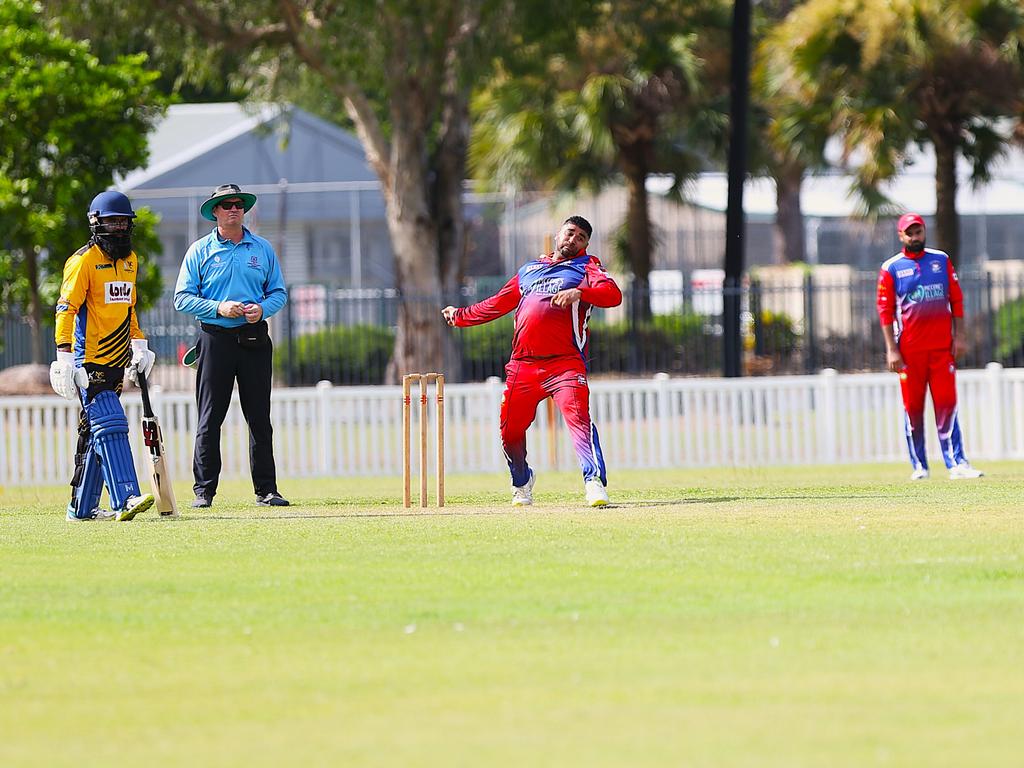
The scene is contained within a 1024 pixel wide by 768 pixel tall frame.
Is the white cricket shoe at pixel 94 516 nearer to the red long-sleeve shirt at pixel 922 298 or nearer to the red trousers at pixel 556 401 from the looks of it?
the red trousers at pixel 556 401

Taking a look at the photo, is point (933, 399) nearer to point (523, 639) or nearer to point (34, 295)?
point (523, 639)

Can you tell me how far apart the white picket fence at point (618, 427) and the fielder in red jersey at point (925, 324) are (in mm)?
4046

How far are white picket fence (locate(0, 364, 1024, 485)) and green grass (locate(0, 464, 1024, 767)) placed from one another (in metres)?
7.50

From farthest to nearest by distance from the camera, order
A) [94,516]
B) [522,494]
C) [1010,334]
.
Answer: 1. [1010,334]
2. [522,494]
3. [94,516]

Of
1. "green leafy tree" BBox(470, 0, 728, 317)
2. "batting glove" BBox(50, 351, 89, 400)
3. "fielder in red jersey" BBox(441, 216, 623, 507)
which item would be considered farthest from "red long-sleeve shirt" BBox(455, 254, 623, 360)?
"green leafy tree" BBox(470, 0, 728, 317)

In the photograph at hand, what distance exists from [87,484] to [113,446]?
436mm

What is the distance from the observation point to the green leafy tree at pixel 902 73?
30.7m

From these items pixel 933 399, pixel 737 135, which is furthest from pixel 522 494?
pixel 737 135

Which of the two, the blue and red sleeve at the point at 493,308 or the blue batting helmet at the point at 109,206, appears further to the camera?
the blue and red sleeve at the point at 493,308

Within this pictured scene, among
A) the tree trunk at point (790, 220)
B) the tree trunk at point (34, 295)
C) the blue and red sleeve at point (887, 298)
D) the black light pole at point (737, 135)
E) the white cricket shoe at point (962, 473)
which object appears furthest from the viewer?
the tree trunk at point (790, 220)

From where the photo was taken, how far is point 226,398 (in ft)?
42.8

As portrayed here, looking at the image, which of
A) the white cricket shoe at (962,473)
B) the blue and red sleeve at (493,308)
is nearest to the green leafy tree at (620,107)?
the white cricket shoe at (962,473)

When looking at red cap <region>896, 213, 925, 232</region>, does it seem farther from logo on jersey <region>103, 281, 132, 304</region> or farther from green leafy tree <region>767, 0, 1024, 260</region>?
green leafy tree <region>767, 0, 1024, 260</region>

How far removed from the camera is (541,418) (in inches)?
785
